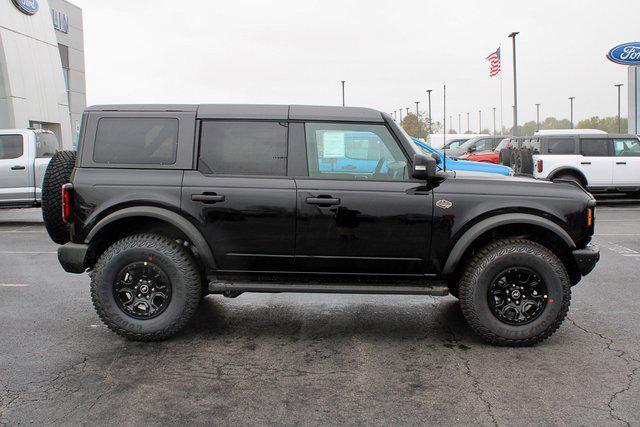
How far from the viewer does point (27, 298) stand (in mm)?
6715

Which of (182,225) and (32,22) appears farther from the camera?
(32,22)

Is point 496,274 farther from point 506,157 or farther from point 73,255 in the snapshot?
point 506,157

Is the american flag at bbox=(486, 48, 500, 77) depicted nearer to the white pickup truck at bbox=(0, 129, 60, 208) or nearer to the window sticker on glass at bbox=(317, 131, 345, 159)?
the white pickup truck at bbox=(0, 129, 60, 208)

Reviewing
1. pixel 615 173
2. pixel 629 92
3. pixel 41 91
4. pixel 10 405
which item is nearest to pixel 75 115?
pixel 41 91

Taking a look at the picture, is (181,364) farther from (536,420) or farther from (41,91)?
(41,91)

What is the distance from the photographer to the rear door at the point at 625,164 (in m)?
16.1

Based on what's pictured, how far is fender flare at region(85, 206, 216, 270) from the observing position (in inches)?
197

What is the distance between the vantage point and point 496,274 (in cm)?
498

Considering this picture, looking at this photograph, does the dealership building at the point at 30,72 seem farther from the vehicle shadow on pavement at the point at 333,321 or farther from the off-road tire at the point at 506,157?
the vehicle shadow on pavement at the point at 333,321

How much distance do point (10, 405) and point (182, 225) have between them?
5.79ft

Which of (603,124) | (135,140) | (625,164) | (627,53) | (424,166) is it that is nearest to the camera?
(424,166)

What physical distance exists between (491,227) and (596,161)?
1248cm

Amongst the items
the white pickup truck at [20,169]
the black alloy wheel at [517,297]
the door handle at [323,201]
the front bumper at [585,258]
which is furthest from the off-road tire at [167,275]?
the white pickup truck at [20,169]

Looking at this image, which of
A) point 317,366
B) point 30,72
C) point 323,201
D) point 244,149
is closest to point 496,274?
point 323,201
